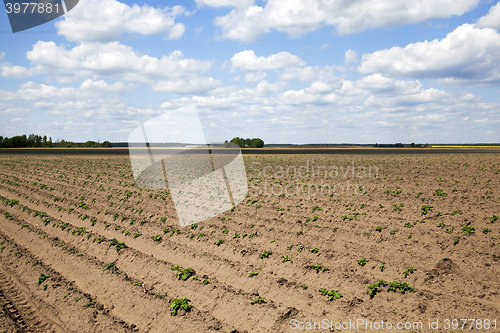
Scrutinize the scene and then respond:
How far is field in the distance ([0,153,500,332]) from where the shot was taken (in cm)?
689

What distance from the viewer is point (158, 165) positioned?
32250mm

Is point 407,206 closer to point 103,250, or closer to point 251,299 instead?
Answer: point 251,299

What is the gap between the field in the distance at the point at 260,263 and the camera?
22.6 ft

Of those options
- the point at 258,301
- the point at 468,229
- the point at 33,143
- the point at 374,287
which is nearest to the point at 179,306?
the point at 258,301

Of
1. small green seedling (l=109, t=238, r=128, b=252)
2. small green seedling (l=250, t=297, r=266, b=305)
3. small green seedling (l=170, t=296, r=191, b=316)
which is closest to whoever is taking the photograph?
small green seedling (l=170, t=296, r=191, b=316)

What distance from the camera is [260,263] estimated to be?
945cm

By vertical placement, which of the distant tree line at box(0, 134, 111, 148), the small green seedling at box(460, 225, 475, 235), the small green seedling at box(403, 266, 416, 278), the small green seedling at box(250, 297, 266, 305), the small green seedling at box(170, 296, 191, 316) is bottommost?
the small green seedling at box(170, 296, 191, 316)

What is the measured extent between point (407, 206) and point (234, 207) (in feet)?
25.3

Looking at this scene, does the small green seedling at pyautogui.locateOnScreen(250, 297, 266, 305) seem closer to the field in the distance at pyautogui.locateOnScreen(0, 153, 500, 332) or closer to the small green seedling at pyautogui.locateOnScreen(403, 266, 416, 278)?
the field in the distance at pyautogui.locateOnScreen(0, 153, 500, 332)

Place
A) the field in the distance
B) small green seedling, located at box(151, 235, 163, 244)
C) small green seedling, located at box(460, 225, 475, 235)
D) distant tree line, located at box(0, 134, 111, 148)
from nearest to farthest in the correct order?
1. the field in the distance
2. small green seedling, located at box(460, 225, 475, 235)
3. small green seedling, located at box(151, 235, 163, 244)
4. distant tree line, located at box(0, 134, 111, 148)

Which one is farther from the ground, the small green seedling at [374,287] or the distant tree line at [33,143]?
the distant tree line at [33,143]

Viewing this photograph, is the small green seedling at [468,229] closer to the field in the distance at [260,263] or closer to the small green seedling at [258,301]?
the field in the distance at [260,263]

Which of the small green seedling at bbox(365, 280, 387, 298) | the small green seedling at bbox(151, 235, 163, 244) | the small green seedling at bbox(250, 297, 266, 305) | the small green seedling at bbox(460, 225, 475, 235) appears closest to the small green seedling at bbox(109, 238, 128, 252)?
the small green seedling at bbox(151, 235, 163, 244)

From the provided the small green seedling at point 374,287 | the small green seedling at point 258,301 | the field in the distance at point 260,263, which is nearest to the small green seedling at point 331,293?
the field in the distance at point 260,263
